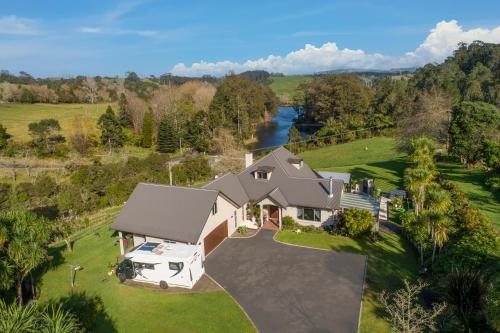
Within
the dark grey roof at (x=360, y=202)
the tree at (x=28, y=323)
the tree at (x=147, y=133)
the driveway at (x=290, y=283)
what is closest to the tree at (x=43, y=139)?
the tree at (x=147, y=133)

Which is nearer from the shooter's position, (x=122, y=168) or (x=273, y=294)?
(x=273, y=294)

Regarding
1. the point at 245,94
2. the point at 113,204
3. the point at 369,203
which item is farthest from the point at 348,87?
the point at 113,204

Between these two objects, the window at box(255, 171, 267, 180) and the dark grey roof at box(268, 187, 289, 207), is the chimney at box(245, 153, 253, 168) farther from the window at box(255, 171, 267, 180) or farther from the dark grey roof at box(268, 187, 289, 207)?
the dark grey roof at box(268, 187, 289, 207)

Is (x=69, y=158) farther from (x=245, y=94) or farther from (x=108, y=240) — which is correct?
(x=245, y=94)

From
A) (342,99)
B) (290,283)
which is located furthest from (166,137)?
(290,283)

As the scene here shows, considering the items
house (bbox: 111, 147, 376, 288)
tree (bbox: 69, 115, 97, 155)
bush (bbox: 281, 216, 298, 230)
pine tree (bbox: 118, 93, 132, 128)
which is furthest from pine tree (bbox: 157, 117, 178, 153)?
bush (bbox: 281, 216, 298, 230)

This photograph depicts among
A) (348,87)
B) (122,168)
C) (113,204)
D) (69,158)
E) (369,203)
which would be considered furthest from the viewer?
(348,87)

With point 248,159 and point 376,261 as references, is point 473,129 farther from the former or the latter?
point 248,159

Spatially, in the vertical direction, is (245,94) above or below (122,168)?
above
